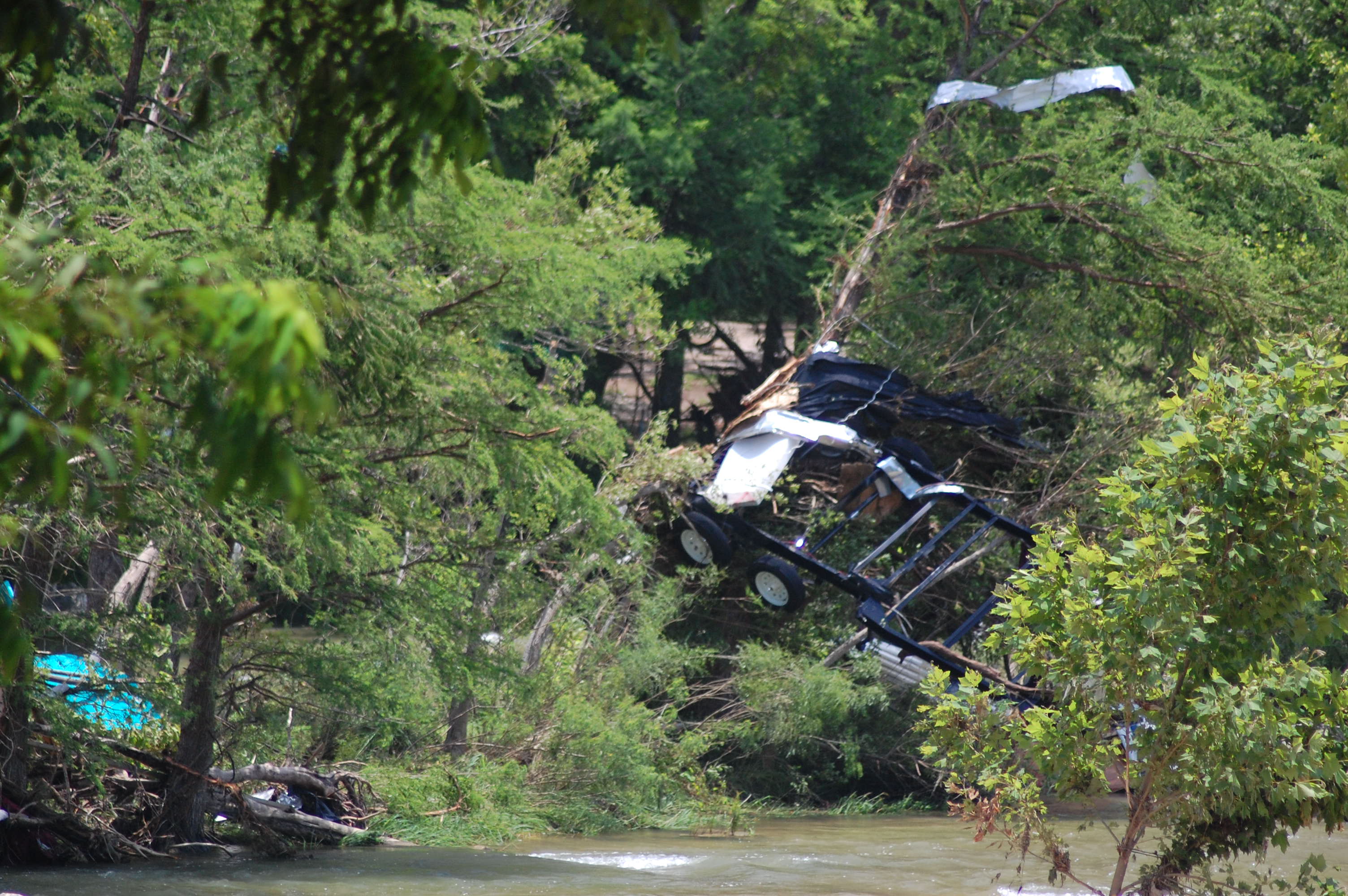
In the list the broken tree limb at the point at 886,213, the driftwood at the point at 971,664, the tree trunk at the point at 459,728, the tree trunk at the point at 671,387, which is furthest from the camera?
the tree trunk at the point at 671,387

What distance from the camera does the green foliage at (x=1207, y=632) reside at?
6.73m

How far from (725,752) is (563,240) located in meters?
6.42

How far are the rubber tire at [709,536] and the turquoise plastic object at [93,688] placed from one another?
6867 millimetres

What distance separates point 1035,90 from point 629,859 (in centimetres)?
1182

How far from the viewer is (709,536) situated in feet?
51.8

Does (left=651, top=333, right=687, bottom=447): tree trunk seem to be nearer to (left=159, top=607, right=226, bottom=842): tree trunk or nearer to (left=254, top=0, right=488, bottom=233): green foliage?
(left=159, top=607, right=226, bottom=842): tree trunk

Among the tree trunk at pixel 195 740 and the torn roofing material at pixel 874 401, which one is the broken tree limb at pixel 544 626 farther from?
the tree trunk at pixel 195 740

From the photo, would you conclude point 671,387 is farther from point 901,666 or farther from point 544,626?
point 901,666

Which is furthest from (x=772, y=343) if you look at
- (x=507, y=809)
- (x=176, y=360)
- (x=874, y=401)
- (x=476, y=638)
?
(x=176, y=360)

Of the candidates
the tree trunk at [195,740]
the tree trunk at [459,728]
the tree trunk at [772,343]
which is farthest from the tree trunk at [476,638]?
the tree trunk at [772,343]

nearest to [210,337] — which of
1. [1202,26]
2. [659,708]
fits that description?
[659,708]

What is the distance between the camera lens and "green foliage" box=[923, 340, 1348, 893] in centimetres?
673

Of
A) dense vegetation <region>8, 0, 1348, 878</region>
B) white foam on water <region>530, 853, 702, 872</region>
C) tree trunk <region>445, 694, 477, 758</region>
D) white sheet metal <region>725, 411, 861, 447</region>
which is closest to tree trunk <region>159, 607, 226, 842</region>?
dense vegetation <region>8, 0, 1348, 878</region>

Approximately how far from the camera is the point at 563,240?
40.9ft
